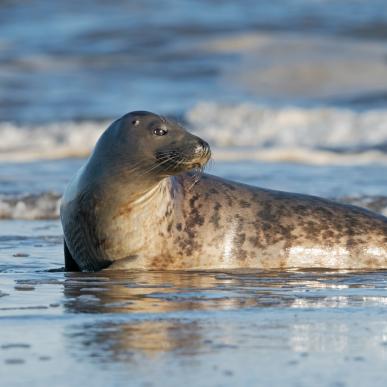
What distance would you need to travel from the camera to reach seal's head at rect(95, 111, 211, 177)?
6.30 metres

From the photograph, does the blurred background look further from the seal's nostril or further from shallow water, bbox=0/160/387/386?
shallow water, bbox=0/160/387/386

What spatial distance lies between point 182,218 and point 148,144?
533 millimetres

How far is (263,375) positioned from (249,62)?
17.8 meters

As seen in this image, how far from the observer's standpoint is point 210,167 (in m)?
9.69

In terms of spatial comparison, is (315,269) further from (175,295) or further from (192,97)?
(192,97)

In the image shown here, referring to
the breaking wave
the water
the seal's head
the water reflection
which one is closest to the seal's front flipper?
the water

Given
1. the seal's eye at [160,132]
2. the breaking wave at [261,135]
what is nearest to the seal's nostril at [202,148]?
the seal's eye at [160,132]

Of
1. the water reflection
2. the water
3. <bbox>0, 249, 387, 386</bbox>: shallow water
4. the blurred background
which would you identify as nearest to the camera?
<bbox>0, 249, 387, 386</bbox>: shallow water

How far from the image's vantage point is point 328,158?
1365cm

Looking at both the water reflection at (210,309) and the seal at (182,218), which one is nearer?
the water reflection at (210,309)

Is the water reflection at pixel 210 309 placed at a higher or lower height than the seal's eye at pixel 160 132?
lower

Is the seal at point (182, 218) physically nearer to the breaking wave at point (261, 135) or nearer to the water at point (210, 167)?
the water at point (210, 167)

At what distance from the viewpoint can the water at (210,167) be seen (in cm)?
405

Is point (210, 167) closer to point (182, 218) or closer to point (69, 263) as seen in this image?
point (182, 218)
